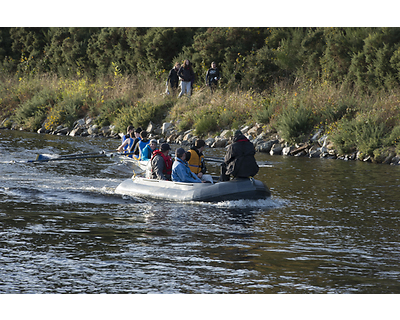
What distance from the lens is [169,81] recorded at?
2748 cm

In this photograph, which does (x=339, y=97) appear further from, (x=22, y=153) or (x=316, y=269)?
(x=316, y=269)

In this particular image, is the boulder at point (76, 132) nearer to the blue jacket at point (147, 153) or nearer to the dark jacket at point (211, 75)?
Answer: the dark jacket at point (211, 75)

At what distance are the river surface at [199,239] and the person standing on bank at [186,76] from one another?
1253 cm

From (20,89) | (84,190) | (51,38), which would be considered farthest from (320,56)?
(51,38)

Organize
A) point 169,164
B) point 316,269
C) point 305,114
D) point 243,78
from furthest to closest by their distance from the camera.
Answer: point 243,78 → point 305,114 → point 169,164 → point 316,269

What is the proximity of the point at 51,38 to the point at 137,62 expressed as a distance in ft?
35.2

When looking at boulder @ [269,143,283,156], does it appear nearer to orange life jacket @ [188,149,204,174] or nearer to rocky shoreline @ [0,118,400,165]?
rocky shoreline @ [0,118,400,165]

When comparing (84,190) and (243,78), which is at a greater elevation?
(243,78)

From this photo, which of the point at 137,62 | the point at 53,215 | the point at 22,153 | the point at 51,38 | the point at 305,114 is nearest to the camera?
the point at 53,215

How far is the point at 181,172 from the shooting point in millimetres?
11438

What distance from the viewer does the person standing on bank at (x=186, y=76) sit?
84.2 ft

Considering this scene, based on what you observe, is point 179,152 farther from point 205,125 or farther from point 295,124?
point 205,125

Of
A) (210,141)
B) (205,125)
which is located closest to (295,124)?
(210,141)

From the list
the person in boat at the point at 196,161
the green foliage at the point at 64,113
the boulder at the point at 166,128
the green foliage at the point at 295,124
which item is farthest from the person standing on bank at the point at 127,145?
the green foliage at the point at 64,113
